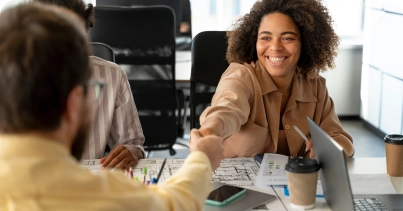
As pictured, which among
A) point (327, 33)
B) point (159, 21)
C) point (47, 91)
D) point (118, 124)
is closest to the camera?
point (47, 91)

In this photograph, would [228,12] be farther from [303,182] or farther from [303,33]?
[303,182]

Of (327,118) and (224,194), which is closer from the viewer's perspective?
(224,194)

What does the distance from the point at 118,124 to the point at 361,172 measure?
2.72 feet

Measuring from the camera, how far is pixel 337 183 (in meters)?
1.29

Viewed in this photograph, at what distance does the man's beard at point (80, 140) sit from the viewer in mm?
831

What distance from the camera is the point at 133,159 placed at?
1748mm

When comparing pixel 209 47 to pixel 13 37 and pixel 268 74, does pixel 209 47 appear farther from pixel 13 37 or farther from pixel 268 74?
pixel 13 37

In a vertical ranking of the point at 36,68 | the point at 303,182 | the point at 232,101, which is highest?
the point at 36,68

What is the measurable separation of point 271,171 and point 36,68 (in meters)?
1.04

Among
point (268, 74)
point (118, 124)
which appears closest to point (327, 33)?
point (268, 74)

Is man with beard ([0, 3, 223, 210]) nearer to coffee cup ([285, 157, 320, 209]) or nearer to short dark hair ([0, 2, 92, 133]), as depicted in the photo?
short dark hair ([0, 2, 92, 133])

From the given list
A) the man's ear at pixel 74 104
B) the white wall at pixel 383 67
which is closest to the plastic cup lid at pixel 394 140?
the man's ear at pixel 74 104

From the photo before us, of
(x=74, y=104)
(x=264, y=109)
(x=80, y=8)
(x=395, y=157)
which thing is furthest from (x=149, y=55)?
(x=74, y=104)

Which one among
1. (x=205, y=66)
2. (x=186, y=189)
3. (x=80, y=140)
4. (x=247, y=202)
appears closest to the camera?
(x=80, y=140)
